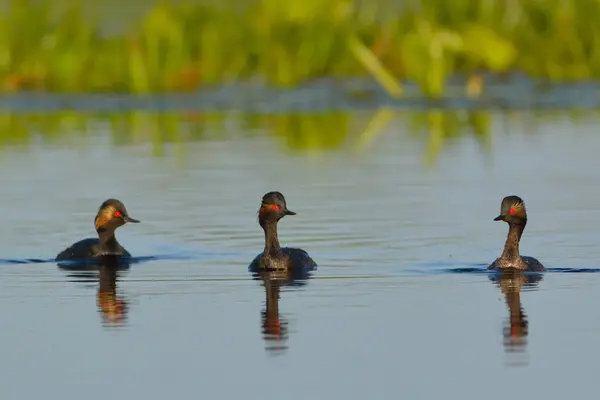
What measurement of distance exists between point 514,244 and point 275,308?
3309mm

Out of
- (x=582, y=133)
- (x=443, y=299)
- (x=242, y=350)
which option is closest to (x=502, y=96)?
(x=582, y=133)

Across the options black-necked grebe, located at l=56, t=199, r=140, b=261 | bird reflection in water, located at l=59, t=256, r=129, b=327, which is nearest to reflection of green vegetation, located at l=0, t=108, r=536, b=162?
black-necked grebe, located at l=56, t=199, r=140, b=261

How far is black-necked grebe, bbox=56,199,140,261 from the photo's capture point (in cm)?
1798

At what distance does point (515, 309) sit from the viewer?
1390cm

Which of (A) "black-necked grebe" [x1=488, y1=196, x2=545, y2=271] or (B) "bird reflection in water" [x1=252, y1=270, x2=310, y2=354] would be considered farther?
(A) "black-necked grebe" [x1=488, y1=196, x2=545, y2=271]

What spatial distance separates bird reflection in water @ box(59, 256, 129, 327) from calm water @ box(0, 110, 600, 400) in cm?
5

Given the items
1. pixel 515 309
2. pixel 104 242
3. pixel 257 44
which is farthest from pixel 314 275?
pixel 257 44

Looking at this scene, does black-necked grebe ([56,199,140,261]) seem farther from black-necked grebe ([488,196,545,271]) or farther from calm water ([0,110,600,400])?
black-necked grebe ([488,196,545,271])

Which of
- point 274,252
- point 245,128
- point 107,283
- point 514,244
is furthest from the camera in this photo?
point 245,128

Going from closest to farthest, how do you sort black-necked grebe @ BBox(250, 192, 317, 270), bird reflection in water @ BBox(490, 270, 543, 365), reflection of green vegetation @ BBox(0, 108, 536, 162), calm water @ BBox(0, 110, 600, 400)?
calm water @ BBox(0, 110, 600, 400)
bird reflection in water @ BBox(490, 270, 543, 365)
black-necked grebe @ BBox(250, 192, 317, 270)
reflection of green vegetation @ BBox(0, 108, 536, 162)

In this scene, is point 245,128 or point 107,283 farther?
point 245,128

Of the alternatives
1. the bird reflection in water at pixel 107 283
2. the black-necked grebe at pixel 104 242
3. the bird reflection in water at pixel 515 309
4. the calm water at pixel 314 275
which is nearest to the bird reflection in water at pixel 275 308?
the calm water at pixel 314 275

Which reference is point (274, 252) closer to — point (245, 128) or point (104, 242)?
point (104, 242)

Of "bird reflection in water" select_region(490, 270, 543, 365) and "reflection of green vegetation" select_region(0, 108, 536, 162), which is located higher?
"reflection of green vegetation" select_region(0, 108, 536, 162)
